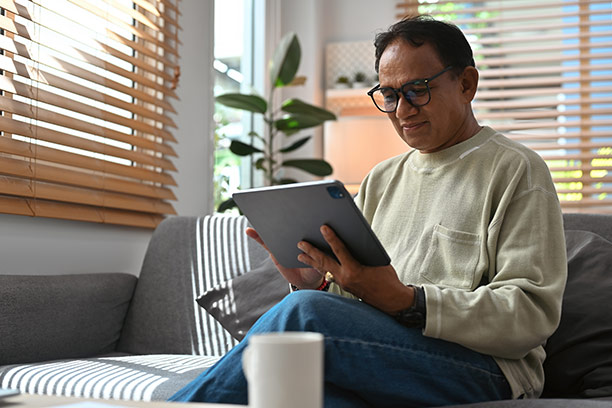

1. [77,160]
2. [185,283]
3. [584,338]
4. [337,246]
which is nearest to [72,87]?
[77,160]

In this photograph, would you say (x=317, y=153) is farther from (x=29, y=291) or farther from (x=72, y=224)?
(x=29, y=291)

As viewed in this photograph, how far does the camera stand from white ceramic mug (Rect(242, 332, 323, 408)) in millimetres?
550

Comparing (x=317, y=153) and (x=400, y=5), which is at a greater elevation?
(x=400, y=5)

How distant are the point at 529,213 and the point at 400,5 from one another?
3.20m

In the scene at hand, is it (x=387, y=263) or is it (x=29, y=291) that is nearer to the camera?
(x=387, y=263)

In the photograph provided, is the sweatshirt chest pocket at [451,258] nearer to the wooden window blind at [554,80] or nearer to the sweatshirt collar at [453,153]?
the sweatshirt collar at [453,153]

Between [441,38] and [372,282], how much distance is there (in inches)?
23.3

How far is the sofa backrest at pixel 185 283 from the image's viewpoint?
2.14m

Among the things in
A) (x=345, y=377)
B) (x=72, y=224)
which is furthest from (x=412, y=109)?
(x=72, y=224)

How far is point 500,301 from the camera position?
119 cm

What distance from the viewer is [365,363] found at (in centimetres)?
110

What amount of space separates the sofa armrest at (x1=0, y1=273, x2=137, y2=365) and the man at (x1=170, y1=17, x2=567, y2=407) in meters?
0.74

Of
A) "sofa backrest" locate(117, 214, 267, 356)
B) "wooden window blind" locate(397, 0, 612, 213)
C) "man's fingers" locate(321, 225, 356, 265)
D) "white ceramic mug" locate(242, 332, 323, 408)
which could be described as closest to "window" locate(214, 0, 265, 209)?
"wooden window blind" locate(397, 0, 612, 213)

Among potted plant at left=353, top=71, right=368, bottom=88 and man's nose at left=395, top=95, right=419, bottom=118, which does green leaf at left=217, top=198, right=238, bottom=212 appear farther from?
man's nose at left=395, top=95, right=419, bottom=118
